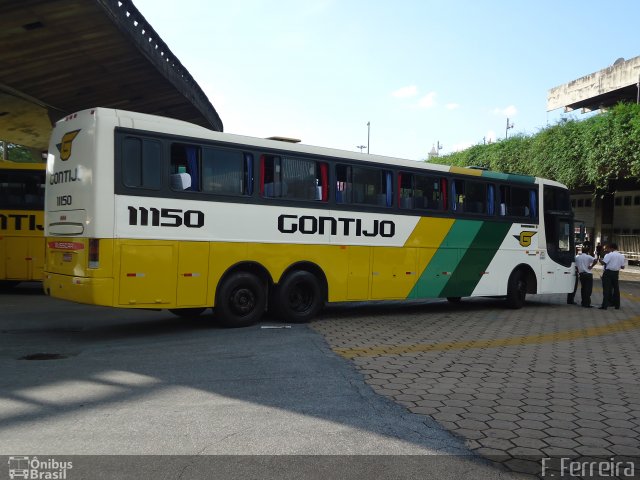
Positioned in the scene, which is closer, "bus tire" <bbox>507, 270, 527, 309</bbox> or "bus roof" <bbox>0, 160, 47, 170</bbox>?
"bus tire" <bbox>507, 270, 527, 309</bbox>

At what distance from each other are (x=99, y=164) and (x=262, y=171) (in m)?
2.83

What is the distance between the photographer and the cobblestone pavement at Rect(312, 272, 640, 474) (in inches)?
183

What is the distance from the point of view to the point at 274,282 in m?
10.4

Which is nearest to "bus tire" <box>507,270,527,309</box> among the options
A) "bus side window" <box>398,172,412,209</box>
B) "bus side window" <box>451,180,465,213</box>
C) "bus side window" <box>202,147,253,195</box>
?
"bus side window" <box>451,180,465,213</box>

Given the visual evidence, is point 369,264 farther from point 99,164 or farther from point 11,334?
point 11,334

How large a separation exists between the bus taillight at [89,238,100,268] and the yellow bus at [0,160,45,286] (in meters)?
8.06

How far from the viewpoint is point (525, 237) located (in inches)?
574

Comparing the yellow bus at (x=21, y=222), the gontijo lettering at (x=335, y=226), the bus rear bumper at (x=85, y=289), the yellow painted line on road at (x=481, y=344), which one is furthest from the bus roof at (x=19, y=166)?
the yellow painted line on road at (x=481, y=344)

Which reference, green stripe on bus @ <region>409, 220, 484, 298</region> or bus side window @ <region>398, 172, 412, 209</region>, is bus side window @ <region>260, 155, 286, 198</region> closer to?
bus side window @ <region>398, 172, 412, 209</region>

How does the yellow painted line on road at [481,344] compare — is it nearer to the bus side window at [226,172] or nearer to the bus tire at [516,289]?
the bus tire at [516,289]

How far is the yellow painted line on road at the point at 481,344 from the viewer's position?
319 inches

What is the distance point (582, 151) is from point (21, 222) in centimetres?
2675

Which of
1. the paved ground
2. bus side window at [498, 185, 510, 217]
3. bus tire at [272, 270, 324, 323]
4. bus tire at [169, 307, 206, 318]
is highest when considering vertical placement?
bus side window at [498, 185, 510, 217]

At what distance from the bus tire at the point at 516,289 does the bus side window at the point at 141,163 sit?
9044 millimetres
